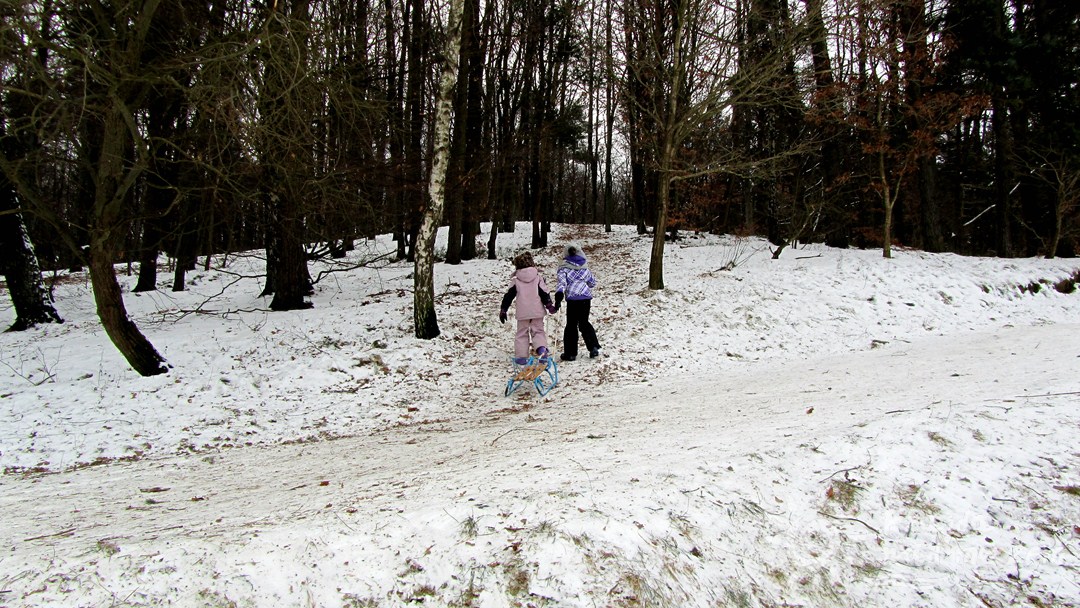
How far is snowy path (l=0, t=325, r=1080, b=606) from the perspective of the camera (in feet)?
9.09

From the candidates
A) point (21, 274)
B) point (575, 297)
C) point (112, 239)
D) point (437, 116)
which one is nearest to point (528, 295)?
point (575, 297)

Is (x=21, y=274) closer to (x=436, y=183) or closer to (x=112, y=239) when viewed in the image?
(x=112, y=239)

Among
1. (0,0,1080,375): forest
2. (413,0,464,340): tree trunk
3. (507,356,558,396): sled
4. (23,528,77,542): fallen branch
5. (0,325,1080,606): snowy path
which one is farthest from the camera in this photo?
(413,0,464,340): tree trunk

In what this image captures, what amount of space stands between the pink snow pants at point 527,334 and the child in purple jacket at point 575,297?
0.71m

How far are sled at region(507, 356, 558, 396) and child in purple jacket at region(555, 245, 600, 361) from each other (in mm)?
786

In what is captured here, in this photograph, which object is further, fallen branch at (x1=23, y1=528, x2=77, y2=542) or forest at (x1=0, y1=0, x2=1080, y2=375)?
forest at (x1=0, y1=0, x2=1080, y2=375)

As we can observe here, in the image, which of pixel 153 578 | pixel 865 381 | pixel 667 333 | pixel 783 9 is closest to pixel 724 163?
pixel 783 9

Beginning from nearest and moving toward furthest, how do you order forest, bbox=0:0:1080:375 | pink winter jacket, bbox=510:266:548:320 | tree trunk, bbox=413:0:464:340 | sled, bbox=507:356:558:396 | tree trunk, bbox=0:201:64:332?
forest, bbox=0:0:1080:375 < sled, bbox=507:356:558:396 < pink winter jacket, bbox=510:266:548:320 < tree trunk, bbox=413:0:464:340 < tree trunk, bbox=0:201:64:332

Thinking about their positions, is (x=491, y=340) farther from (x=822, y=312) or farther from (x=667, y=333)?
(x=822, y=312)

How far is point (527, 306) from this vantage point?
765cm

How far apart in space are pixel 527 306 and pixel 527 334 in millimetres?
461

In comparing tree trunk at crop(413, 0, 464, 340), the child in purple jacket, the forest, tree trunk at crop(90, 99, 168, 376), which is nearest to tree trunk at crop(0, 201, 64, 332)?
the forest

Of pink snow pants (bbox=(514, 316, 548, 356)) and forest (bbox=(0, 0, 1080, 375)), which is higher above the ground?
forest (bbox=(0, 0, 1080, 375))

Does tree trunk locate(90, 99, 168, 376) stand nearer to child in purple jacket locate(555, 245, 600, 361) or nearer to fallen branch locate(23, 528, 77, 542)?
fallen branch locate(23, 528, 77, 542)
